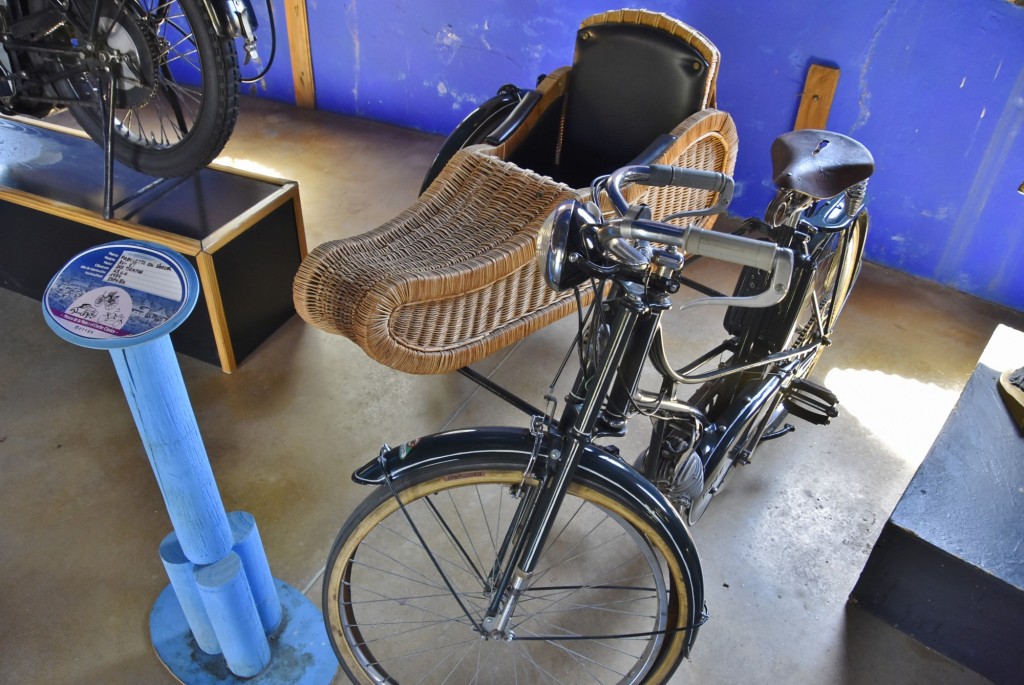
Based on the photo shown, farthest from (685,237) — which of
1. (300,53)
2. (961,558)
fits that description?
(300,53)

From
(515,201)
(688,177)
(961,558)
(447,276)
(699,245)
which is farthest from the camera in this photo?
(515,201)

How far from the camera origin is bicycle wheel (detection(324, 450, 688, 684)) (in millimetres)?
1431

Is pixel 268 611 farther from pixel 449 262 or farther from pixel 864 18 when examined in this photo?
pixel 864 18

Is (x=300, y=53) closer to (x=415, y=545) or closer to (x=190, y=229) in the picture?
(x=190, y=229)

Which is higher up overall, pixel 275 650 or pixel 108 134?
pixel 108 134

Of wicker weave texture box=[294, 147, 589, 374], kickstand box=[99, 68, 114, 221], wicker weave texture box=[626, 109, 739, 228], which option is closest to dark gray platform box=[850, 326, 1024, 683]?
wicker weave texture box=[626, 109, 739, 228]

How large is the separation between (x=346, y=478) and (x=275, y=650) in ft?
1.80

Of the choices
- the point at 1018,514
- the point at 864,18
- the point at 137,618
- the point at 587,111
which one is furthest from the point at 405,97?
the point at 1018,514

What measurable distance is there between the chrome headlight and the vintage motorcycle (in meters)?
1.49

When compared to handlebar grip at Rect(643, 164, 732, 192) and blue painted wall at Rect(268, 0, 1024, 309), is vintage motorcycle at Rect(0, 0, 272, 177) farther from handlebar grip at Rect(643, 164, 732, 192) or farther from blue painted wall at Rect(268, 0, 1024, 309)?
blue painted wall at Rect(268, 0, 1024, 309)

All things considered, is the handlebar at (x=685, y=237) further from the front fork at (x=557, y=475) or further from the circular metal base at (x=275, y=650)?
the circular metal base at (x=275, y=650)

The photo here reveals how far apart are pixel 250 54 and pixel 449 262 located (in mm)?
836

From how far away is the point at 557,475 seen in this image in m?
1.32

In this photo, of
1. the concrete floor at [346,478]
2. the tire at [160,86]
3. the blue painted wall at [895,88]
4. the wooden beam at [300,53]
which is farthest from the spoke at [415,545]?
the wooden beam at [300,53]
